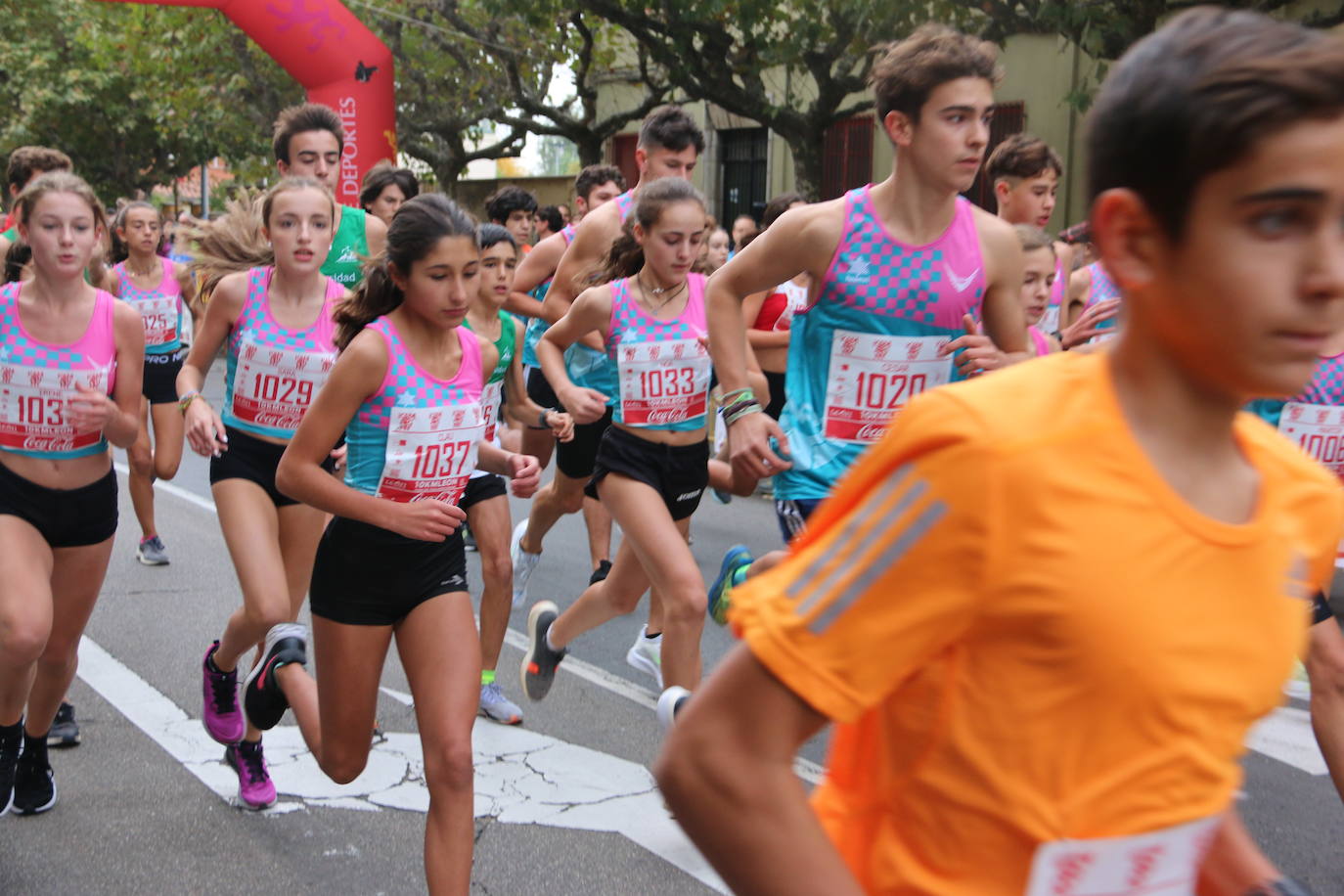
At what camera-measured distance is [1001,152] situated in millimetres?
6461

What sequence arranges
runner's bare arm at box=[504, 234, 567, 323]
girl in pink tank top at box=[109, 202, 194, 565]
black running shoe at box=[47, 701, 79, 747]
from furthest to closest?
1. girl in pink tank top at box=[109, 202, 194, 565]
2. runner's bare arm at box=[504, 234, 567, 323]
3. black running shoe at box=[47, 701, 79, 747]

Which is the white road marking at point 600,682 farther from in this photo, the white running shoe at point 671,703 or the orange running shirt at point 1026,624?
the orange running shirt at point 1026,624

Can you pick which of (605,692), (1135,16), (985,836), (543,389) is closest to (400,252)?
(605,692)

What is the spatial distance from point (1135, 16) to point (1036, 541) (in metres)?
13.3

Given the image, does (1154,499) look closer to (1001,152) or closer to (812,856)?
(812,856)

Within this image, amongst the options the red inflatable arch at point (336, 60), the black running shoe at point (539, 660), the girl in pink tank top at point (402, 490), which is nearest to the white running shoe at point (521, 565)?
the black running shoe at point (539, 660)

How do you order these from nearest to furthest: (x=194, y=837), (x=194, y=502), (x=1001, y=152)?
(x=194, y=837) < (x=1001, y=152) < (x=194, y=502)

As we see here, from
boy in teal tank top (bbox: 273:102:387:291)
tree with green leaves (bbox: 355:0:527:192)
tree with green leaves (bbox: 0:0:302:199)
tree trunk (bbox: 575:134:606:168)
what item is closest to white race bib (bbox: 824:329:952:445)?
boy in teal tank top (bbox: 273:102:387:291)

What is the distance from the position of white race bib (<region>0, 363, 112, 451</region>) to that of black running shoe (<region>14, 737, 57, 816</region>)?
36.6 inches

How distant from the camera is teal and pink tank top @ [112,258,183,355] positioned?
9406mm

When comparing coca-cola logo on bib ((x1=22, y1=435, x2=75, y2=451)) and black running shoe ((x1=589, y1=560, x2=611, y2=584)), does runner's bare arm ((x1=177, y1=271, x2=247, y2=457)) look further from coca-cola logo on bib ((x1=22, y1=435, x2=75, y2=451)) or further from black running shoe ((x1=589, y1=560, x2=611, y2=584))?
black running shoe ((x1=589, y1=560, x2=611, y2=584))

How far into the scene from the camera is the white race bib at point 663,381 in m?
5.42

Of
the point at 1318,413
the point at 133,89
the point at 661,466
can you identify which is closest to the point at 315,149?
the point at 661,466

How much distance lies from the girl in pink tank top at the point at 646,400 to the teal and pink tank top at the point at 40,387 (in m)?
1.75
